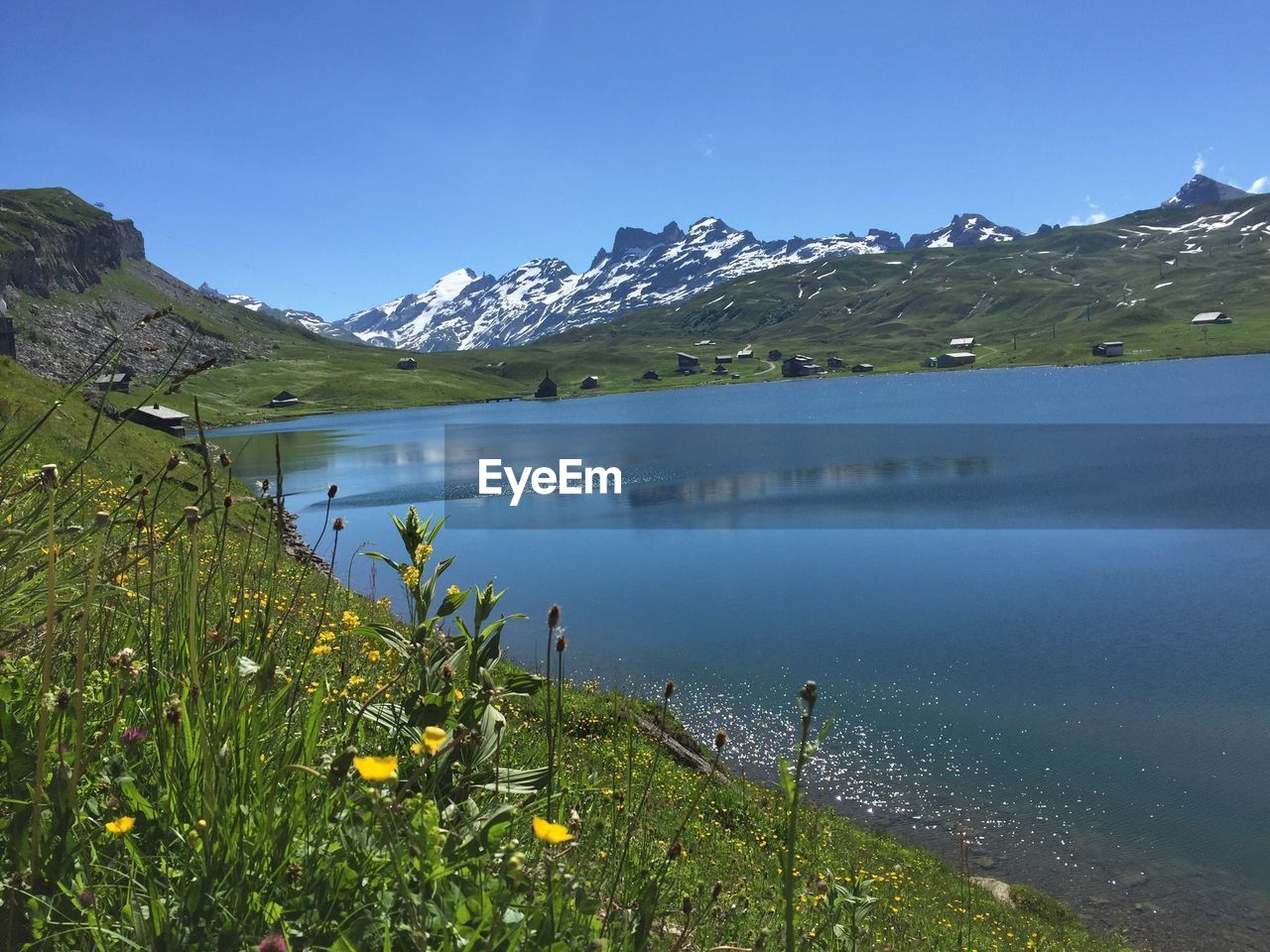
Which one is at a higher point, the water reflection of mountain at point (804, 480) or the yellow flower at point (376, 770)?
the yellow flower at point (376, 770)

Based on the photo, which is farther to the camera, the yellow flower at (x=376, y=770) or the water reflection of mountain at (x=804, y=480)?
the water reflection of mountain at (x=804, y=480)

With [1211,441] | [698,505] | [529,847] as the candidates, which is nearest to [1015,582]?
[698,505]

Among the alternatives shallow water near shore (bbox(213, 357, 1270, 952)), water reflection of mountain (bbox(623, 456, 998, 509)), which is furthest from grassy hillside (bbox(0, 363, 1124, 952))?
water reflection of mountain (bbox(623, 456, 998, 509))

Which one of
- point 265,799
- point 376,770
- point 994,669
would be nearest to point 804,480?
point 994,669

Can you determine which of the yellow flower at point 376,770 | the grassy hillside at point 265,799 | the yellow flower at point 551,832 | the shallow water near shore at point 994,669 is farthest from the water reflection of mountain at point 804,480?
the yellow flower at point 376,770

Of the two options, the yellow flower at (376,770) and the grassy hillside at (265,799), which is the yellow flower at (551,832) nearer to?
the grassy hillside at (265,799)

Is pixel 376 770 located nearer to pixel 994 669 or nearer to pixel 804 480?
pixel 994 669

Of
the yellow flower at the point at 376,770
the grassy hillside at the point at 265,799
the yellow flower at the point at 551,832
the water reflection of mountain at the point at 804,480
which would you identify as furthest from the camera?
the water reflection of mountain at the point at 804,480

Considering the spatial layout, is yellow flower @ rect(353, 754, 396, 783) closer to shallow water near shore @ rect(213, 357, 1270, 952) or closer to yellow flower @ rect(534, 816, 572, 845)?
yellow flower @ rect(534, 816, 572, 845)
